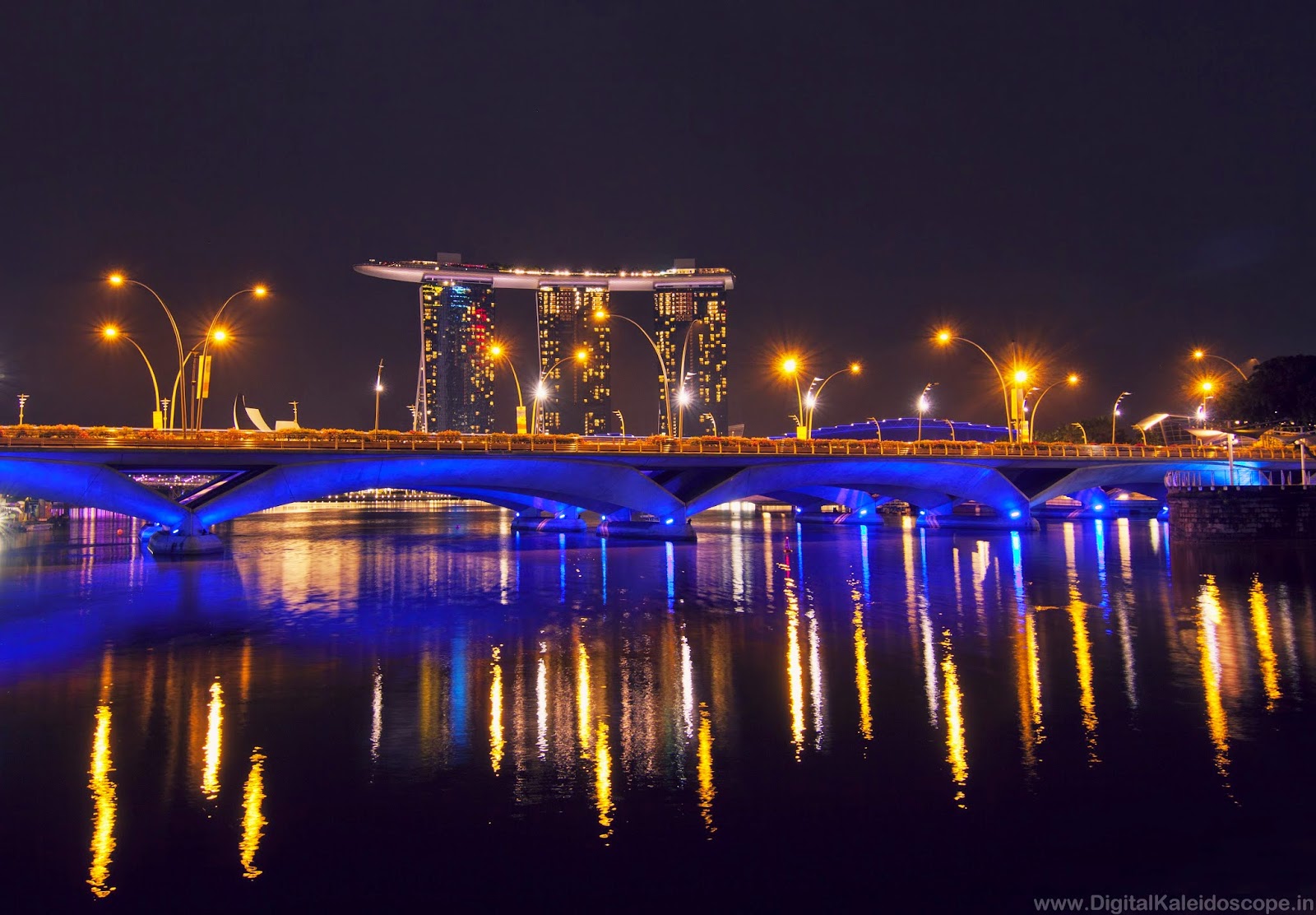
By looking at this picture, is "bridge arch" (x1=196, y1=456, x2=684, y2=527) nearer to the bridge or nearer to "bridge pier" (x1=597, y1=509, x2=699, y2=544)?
the bridge

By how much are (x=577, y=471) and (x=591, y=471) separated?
96cm

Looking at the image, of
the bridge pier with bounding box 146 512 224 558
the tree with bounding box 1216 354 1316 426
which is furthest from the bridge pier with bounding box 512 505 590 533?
the tree with bounding box 1216 354 1316 426

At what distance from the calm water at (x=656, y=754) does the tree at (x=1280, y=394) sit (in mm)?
84266

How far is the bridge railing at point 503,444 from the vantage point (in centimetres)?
4294

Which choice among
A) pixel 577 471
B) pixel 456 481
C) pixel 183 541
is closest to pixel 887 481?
pixel 577 471

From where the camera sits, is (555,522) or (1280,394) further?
(1280,394)

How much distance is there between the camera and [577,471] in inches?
2188

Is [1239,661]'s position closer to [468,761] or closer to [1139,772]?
[1139,772]

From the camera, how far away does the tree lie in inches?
3588

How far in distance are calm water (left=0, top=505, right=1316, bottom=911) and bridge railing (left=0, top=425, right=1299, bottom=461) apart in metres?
21.3

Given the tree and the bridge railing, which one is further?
the tree

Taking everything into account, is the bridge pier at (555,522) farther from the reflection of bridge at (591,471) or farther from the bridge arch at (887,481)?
the bridge arch at (887,481)

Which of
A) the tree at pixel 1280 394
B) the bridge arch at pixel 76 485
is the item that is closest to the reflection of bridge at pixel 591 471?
the bridge arch at pixel 76 485

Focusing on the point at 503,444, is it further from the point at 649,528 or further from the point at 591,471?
the point at 649,528
